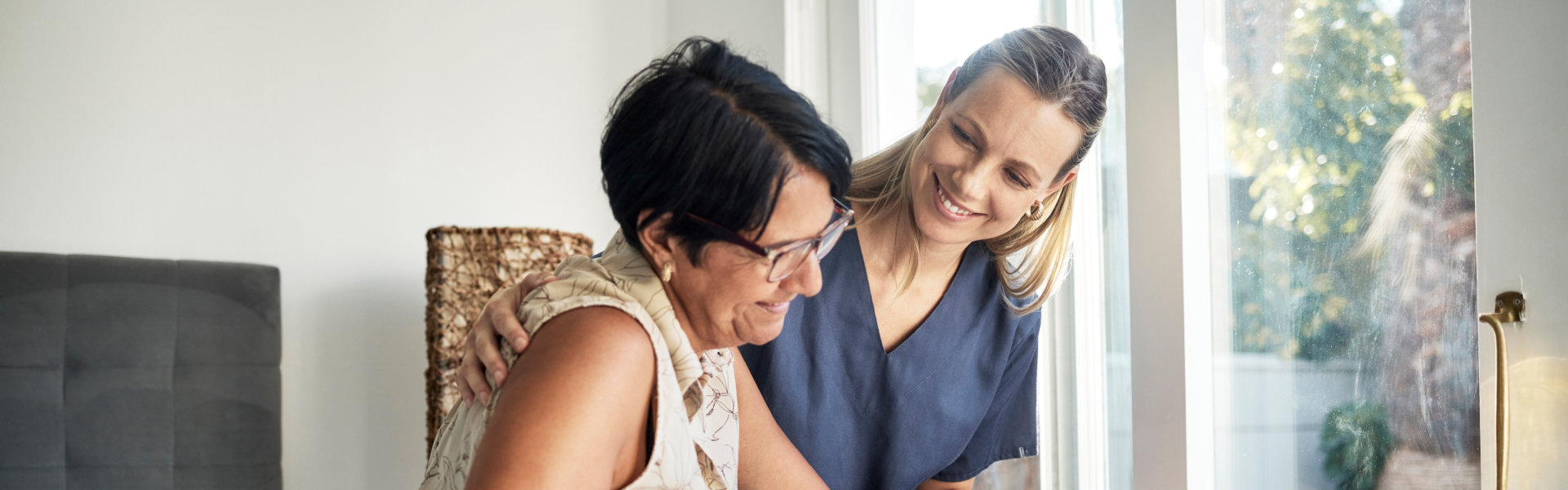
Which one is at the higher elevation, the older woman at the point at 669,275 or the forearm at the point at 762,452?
the older woman at the point at 669,275

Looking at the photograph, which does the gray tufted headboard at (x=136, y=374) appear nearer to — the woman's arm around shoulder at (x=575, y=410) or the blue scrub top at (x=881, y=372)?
the blue scrub top at (x=881, y=372)

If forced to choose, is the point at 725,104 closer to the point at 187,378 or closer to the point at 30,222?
the point at 187,378

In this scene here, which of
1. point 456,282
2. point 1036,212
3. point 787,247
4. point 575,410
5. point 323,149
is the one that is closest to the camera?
point 575,410

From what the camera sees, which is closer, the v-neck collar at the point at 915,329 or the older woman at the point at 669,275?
the older woman at the point at 669,275

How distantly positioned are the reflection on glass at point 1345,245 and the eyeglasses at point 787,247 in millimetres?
729

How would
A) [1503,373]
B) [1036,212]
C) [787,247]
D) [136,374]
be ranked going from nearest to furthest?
[787,247]
[1503,373]
[1036,212]
[136,374]

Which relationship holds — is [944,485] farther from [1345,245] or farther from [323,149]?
[323,149]

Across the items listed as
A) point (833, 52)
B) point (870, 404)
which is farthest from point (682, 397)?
point (833, 52)

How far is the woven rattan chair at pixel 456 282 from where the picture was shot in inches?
91.1

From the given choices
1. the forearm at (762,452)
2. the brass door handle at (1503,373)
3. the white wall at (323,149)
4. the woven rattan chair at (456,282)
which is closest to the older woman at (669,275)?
the forearm at (762,452)

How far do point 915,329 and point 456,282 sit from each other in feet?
4.14

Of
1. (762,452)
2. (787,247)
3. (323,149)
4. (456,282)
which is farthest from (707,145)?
(323,149)

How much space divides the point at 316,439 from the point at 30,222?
766 millimetres

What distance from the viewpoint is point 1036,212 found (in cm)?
141
